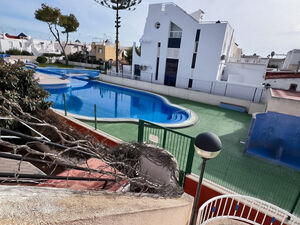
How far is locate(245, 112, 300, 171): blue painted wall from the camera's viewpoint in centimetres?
669

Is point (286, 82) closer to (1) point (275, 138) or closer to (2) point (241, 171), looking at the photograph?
(1) point (275, 138)

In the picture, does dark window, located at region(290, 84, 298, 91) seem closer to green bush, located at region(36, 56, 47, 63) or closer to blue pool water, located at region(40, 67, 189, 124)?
blue pool water, located at region(40, 67, 189, 124)

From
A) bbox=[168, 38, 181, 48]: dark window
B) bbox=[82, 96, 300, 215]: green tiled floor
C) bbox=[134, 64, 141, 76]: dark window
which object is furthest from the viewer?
bbox=[134, 64, 141, 76]: dark window

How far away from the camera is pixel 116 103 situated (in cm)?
1505

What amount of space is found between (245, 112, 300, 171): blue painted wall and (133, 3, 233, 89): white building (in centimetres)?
941

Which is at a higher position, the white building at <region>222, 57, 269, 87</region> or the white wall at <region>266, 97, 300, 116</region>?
the white building at <region>222, 57, 269, 87</region>

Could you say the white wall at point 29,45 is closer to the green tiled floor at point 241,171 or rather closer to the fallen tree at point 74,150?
the fallen tree at point 74,150

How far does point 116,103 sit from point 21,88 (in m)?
9.17

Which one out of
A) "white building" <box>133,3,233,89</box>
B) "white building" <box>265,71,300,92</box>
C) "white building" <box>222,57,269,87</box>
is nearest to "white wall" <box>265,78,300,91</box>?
"white building" <box>265,71,300,92</box>

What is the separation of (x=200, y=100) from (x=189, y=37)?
7115 millimetres

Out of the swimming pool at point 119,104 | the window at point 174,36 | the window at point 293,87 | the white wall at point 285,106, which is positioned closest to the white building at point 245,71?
the window at point 174,36

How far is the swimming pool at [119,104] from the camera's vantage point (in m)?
11.8

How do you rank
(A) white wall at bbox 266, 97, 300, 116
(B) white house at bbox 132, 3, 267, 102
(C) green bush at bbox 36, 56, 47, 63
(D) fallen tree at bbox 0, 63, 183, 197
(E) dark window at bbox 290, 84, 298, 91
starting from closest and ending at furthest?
(D) fallen tree at bbox 0, 63, 183, 197, (A) white wall at bbox 266, 97, 300, 116, (E) dark window at bbox 290, 84, 298, 91, (B) white house at bbox 132, 3, 267, 102, (C) green bush at bbox 36, 56, 47, 63

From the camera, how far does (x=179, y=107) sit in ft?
43.3
